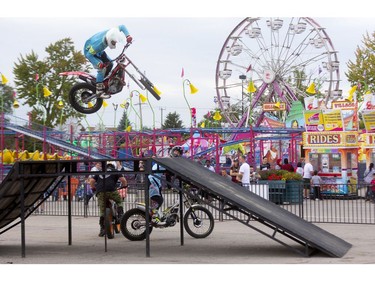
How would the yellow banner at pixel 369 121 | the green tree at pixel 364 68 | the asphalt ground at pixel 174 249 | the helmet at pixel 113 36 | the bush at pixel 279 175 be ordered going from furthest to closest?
the green tree at pixel 364 68, the yellow banner at pixel 369 121, the bush at pixel 279 175, the helmet at pixel 113 36, the asphalt ground at pixel 174 249

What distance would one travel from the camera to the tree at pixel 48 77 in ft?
189

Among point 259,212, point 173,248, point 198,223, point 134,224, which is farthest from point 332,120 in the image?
point 259,212

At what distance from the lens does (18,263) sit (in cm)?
1168

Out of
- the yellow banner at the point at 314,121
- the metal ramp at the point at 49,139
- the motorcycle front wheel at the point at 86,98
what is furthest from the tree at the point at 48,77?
the motorcycle front wheel at the point at 86,98

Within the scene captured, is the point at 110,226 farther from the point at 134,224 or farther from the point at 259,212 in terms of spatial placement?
the point at 259,212

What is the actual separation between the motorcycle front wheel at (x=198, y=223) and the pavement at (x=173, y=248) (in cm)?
15

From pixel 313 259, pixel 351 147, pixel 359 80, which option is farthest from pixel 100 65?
pixel 359 80

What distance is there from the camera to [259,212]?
11688mm

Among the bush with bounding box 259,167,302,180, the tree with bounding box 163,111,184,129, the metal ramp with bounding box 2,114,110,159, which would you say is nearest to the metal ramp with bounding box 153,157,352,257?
the bush with bounding box 259,167,302,180

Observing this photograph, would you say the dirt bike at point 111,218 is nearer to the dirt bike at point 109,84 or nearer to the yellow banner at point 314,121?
the dirt bike at point 109,84

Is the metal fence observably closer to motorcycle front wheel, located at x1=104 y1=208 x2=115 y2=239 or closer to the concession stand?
the concession stand

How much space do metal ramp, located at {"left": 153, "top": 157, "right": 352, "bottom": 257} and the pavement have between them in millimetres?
220

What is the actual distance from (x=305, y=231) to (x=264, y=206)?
1061mm

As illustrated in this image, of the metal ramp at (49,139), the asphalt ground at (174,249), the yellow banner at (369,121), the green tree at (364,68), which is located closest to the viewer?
the asphalt ground at (174,249)
